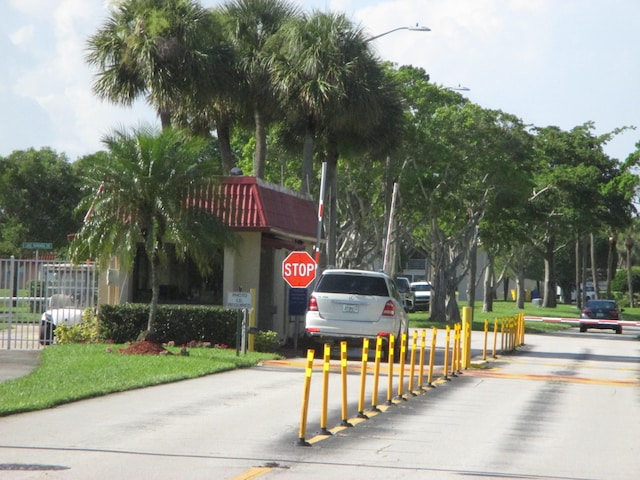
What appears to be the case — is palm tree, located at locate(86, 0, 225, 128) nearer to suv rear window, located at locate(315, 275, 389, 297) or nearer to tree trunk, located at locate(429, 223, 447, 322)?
suv rear window, located at locate(315, 275, 389, 297)

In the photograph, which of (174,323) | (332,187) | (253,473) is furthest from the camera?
(332,187)

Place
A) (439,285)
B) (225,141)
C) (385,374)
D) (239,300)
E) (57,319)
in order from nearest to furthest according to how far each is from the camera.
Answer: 1. (385,374)
2. (239,300)
3. (57,319)
4. (225,141)
5. (439,285)

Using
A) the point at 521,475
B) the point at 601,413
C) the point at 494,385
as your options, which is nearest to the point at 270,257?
the point at 494,385

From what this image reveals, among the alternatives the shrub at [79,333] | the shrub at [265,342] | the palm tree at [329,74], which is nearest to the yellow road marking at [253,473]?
the shrub at [265,342]

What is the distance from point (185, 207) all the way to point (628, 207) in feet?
134

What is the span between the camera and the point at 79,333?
25.3 metres

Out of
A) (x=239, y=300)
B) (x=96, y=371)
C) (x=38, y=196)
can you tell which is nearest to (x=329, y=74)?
(x=239, y=300)

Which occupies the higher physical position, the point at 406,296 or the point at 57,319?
the point at 406,296

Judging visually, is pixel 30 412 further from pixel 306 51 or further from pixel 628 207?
pixel 628 207

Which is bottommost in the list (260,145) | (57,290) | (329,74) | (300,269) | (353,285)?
(57,290)

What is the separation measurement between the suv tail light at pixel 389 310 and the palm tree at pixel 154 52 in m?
10.6

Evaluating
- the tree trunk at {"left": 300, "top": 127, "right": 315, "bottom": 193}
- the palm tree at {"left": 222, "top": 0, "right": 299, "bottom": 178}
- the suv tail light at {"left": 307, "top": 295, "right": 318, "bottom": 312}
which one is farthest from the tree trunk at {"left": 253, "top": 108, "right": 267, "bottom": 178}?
the suv tail light at {"left": 307, "top": 295, "right": 318, "bottom": 312}

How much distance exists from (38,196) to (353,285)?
1525 inches

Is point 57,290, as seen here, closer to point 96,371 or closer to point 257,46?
point 96,371
